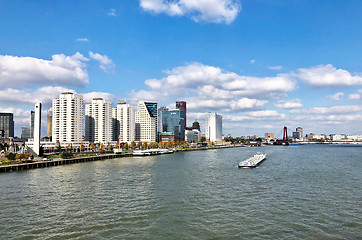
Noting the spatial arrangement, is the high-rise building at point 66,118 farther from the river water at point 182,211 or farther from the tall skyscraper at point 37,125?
the river water at point 182,211

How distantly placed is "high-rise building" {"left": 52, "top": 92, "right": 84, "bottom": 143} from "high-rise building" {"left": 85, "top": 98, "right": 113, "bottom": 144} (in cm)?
2999

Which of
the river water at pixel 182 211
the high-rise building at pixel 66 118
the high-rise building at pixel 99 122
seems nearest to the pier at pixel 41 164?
the river water at pixel 182 211

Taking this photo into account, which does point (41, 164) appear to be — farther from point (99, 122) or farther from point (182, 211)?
point (99, 122)

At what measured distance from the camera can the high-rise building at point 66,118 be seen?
453ft

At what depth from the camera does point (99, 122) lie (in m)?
172

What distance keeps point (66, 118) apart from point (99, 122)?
33.9 m

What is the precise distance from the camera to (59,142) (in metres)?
135

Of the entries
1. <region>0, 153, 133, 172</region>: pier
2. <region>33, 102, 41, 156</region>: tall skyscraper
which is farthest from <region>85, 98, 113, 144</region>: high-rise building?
<region>33, 102, 41, 156</region>: tall skyscraper

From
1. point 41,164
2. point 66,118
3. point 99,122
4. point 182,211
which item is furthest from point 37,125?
point 182,211

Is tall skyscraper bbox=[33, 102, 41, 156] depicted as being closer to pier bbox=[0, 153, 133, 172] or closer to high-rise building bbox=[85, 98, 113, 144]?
pier bbox=[0, 153, 133, 172]

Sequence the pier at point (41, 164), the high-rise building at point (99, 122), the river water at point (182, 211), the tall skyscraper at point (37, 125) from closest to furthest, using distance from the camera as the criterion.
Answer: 1. the river water at point (182, 211)
2. the pier at point (41, 164)
3. the tall skyscraper at point (37, 125)
4. the high-rise building at point (99, 122)

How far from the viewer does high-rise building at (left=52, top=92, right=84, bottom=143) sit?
453ft

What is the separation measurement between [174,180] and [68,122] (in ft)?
356

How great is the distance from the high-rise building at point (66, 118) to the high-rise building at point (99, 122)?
2999cm
